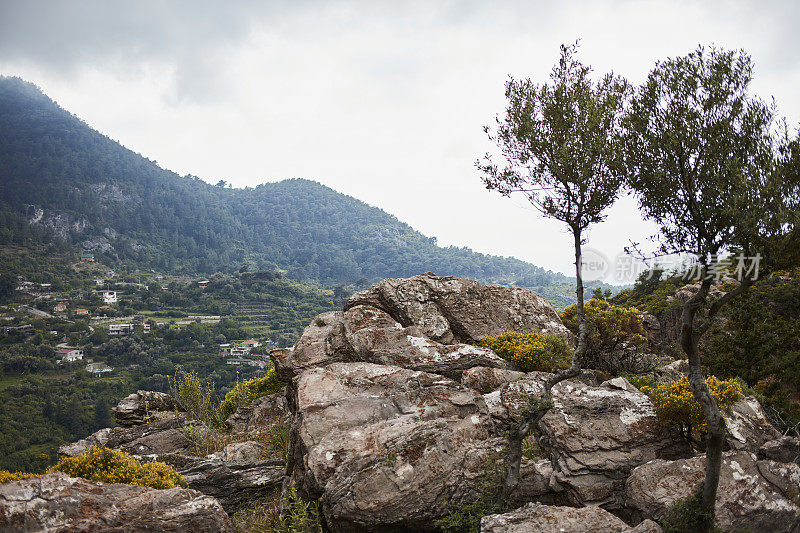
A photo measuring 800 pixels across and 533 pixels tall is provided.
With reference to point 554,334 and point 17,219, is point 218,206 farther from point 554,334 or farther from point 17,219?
point 554,334

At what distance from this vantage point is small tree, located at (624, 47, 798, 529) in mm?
6277

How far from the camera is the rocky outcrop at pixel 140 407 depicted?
48.7 ft

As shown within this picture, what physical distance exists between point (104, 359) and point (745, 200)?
76748 mm

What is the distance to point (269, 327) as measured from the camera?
81.6m

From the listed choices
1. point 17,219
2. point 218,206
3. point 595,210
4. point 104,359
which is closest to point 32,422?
point 104,359

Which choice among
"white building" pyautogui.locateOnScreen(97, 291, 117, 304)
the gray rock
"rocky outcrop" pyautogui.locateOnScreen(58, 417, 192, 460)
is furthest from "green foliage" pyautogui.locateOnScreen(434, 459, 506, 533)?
"white building" pyautogui.locateOnScreen(97, 291, 117, 304)

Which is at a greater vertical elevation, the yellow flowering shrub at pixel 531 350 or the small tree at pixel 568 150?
the small tree at pixel 568 150

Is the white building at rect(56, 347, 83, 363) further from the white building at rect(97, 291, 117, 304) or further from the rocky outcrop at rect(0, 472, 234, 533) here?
the rocky outcrop at rect(0, 472, 234, 533)

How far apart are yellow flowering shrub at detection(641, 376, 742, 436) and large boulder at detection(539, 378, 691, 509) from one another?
31 cm

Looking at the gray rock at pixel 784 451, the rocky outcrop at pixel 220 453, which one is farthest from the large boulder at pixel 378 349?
the gray rock at pixel 784 451

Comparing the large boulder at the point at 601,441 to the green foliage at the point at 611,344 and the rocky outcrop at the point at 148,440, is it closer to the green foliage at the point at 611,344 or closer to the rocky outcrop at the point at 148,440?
the green foliage at the point at 611,344

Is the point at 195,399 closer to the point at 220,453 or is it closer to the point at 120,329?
the point at 220,453

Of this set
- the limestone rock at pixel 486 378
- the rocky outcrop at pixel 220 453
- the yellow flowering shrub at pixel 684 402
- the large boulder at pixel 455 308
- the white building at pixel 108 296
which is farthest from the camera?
the white building at pixel 108 296

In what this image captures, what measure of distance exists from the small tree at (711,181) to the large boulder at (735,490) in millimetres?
568
